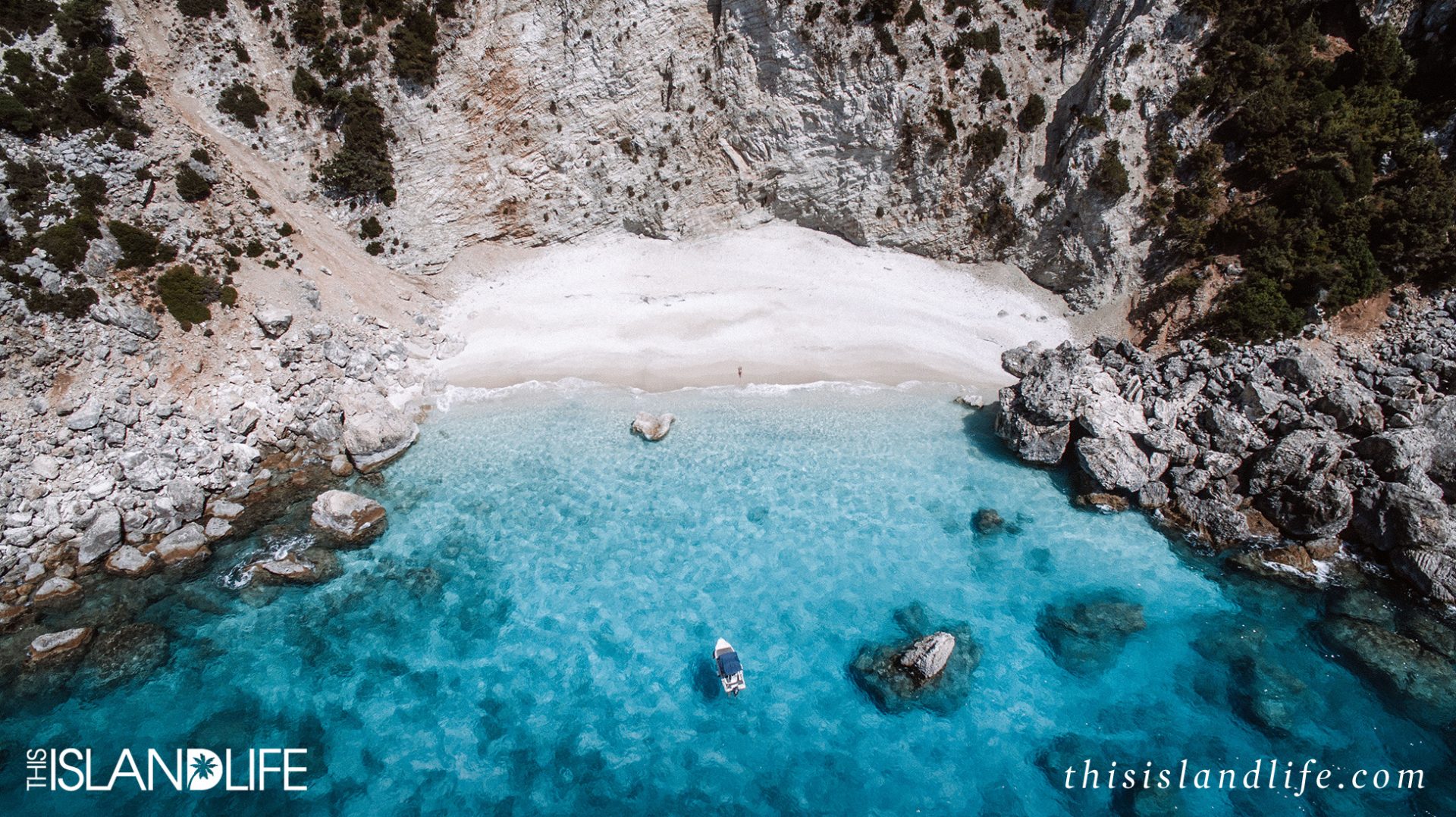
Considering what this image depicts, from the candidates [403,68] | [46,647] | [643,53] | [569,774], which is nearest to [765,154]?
[643,53]

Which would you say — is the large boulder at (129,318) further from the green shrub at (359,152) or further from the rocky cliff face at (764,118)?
the green shrub at (359,152)

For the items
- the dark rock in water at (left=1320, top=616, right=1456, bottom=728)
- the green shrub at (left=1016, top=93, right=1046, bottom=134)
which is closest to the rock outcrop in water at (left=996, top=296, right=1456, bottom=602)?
the dark rock in water at (left=1320, top=616, right=1456, bottom=728)

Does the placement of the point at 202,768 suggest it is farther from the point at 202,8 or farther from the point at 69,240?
the point at 202,8

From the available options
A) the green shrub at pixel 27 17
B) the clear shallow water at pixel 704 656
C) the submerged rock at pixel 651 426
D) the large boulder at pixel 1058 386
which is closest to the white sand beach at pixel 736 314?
the submerged rock at pixel 651 426

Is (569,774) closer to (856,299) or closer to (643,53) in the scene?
(856,299)

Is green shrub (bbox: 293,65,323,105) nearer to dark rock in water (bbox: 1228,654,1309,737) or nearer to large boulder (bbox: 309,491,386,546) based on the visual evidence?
large boulder (bbox: 309,491,386,546)
